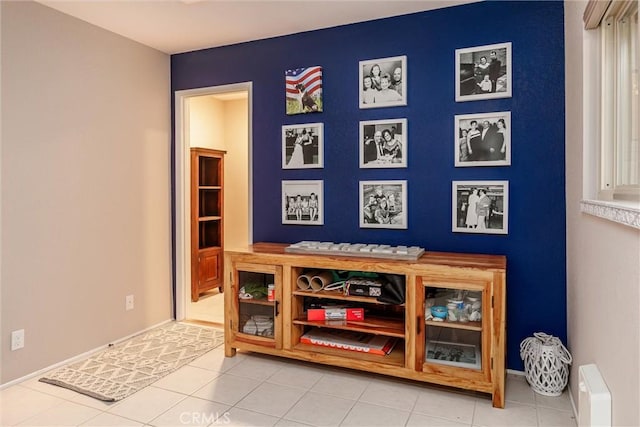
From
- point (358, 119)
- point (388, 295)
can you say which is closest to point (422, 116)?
point (358, 119)

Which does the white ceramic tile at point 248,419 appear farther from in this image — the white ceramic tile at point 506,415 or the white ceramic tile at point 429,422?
the white ceramic tile at point 506,415

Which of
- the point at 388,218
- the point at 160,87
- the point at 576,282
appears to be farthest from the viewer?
the point at 160,87

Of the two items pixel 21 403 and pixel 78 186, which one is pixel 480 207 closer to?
pixel 78 186

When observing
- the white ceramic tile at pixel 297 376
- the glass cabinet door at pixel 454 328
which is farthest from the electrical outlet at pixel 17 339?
the glass cabinet door at pixel 454 328

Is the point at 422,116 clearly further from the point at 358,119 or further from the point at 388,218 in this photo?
the point at 388,218

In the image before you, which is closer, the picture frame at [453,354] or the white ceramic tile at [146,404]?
the white ceramic tile at [146,404]

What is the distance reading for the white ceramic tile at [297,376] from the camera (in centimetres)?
253

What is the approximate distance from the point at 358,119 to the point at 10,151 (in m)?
2.25

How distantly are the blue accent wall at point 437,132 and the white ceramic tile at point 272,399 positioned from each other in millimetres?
1151

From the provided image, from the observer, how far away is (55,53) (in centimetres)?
274

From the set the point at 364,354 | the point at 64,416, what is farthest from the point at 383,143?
the point at 64,416

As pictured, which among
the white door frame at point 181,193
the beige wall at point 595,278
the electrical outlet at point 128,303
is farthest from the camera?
the white door frame at point 181,193

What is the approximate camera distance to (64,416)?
215 cm

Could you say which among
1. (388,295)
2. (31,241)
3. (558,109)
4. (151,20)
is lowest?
(388,295)
